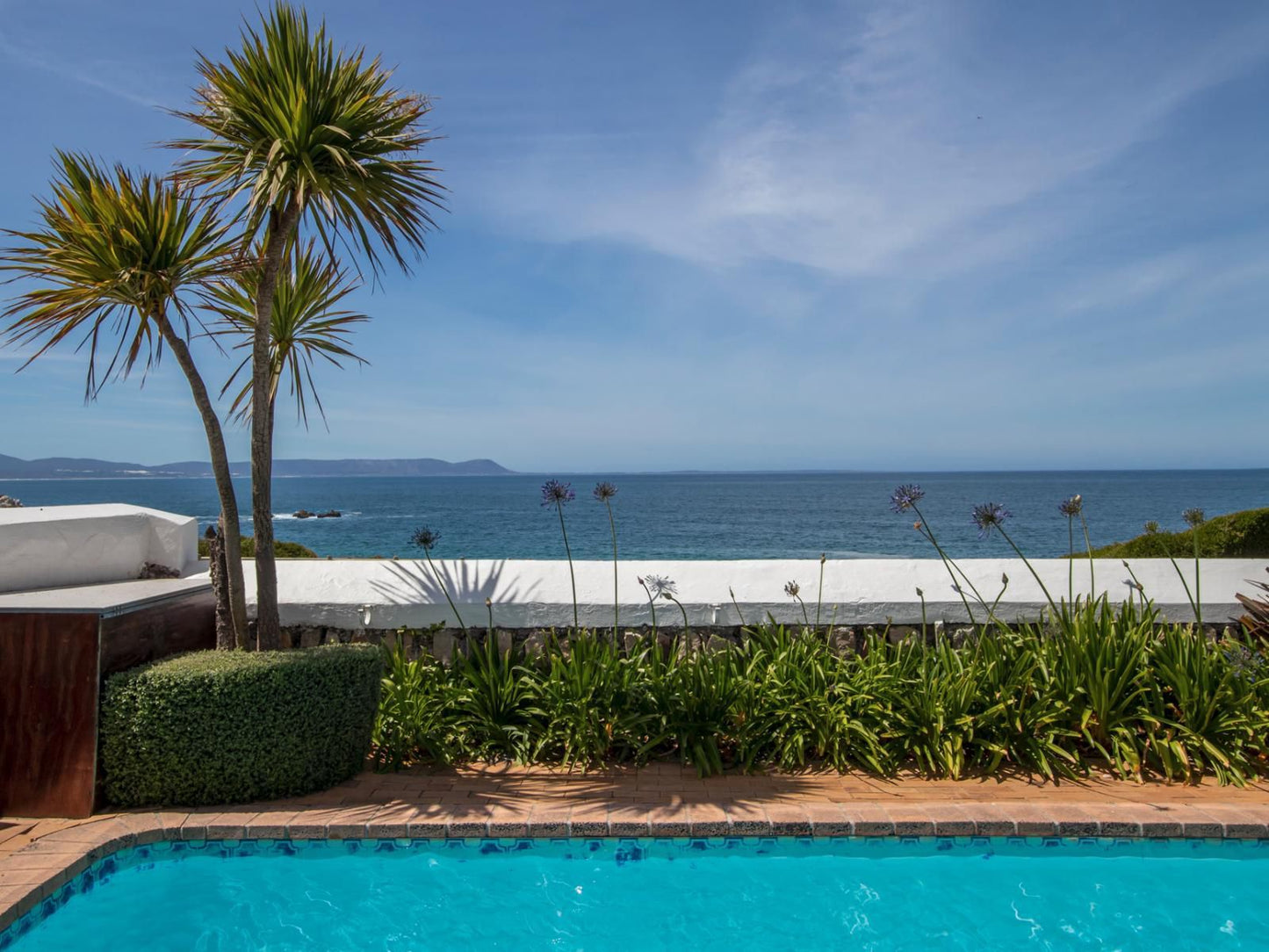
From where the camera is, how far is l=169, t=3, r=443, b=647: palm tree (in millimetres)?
3945

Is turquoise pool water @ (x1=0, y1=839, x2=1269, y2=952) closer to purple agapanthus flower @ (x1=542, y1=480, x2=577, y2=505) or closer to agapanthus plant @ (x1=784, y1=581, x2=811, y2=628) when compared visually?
agapanthus plant @ (x1=784, y1=581, x2=811, y2=628)

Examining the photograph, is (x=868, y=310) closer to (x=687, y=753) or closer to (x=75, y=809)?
(x=687, y=753)

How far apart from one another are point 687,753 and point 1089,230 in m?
16.7

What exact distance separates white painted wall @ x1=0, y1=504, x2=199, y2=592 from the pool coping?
1910 millimetres

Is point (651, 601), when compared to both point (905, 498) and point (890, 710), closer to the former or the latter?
point (890, 710)

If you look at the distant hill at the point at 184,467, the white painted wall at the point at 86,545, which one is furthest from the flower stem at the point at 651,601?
the distant hill at the point at 184,467

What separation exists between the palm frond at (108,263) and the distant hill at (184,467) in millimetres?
130013

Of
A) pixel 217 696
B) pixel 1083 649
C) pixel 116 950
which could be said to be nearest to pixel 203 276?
pixel 217 696

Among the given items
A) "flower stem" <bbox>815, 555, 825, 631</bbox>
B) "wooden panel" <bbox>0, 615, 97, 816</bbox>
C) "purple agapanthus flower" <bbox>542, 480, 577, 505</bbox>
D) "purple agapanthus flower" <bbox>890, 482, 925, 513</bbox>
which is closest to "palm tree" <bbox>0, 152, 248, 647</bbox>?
"wooden panel" <bbox>0, 615, 97, 816</bbox>

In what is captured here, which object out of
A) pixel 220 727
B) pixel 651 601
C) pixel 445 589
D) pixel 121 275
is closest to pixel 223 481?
pixel 121 275

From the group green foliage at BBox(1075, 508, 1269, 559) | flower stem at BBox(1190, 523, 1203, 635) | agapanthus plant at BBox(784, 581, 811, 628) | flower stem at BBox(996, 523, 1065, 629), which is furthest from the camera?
green foliage at BBox(1075, 508, 1269, 559)

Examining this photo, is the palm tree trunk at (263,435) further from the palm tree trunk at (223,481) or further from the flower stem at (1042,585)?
the flower stem at (1042,585)

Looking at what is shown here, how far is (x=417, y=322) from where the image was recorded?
2267 cm

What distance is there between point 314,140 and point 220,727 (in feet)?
9.44
